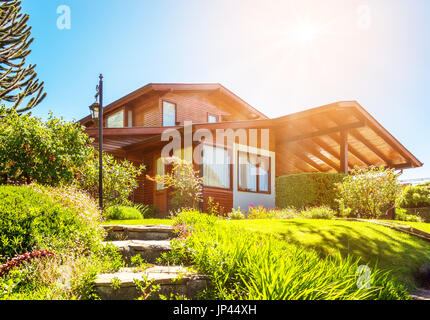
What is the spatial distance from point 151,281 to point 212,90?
49.1ft

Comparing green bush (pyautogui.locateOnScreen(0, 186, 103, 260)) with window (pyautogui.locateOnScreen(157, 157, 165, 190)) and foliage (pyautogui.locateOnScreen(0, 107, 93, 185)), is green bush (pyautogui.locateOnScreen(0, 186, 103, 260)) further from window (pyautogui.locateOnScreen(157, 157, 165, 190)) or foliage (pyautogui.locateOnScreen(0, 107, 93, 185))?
window (pyautogui.locateOnScreen(157, 157, 165, 190))

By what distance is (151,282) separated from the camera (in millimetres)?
4051

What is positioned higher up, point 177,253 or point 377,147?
point 377,147

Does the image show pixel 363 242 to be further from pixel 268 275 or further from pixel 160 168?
pixel 160 168

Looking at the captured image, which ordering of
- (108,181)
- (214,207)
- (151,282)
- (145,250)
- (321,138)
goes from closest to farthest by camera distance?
(151,282), (145,250), (108,181), (214,207), (321,138)

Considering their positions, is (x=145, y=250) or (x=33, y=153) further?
(x=33, y=153)

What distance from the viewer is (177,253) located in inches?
211

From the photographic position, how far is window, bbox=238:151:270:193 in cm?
1524

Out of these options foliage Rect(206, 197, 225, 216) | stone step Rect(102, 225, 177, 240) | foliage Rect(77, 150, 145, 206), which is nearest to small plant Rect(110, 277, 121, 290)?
stone step Rect(102, 225, 177, 240)

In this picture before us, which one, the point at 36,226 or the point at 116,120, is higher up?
the point at 116,120

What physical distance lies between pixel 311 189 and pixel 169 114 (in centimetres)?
756

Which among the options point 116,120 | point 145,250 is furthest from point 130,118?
point 145,250
